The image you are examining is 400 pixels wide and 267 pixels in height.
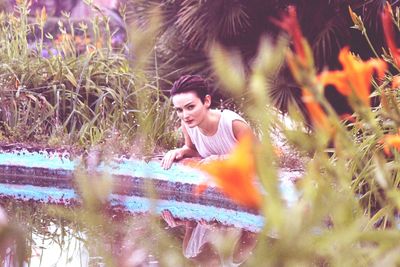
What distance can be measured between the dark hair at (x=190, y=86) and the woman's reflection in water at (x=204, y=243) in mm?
562

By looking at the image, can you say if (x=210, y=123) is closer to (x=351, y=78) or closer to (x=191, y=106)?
(x=191, y=106)

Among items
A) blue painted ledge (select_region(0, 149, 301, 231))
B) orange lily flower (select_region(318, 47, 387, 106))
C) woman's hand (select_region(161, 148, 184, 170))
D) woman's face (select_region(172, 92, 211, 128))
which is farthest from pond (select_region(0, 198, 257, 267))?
orange lily flower (select_region(318, 47, 387, 106))

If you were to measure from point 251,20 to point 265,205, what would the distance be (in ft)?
17.2

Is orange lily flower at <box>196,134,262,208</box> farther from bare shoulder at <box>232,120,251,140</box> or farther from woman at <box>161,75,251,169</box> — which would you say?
bare shoulder at <box>232,120,251,140</box>

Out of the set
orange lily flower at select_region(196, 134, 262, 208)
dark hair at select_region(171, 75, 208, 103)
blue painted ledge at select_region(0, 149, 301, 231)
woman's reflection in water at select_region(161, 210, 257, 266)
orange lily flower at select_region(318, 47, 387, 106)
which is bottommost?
orange lily flower at select_region(196, 134, 262, 208)

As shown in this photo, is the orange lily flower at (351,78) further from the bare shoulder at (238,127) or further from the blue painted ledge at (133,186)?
the bare shoulder at (238,127)

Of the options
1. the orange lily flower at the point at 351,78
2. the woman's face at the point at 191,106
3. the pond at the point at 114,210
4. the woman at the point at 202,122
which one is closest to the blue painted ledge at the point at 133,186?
the pond at the point at 114,210

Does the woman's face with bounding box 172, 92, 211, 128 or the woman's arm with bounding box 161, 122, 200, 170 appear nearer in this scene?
the woman's face with bounding box 172, 92, 211, 128

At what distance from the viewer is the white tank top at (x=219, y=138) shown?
4055 millimetres

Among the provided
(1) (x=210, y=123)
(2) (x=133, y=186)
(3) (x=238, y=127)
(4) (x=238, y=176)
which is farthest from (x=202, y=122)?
(4) (x=238, y=176)

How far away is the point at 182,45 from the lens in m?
5.92

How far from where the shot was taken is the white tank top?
405 centimetres

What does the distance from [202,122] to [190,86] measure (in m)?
0.20

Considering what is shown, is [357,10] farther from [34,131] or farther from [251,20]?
[34,131]
